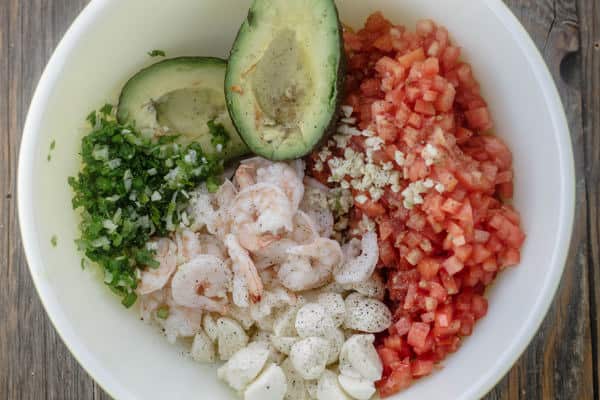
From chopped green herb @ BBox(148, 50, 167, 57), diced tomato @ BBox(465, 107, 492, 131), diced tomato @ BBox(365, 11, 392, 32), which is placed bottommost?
diced tomato @ BBox(465, 107, 492, 131)

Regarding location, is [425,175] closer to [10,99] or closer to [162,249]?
[162,249]

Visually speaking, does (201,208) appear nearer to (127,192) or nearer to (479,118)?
(127,192)

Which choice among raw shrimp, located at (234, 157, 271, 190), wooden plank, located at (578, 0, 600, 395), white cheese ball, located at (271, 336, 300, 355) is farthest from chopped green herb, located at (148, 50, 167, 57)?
wooden plank, located at (578, 0, 600, 395)

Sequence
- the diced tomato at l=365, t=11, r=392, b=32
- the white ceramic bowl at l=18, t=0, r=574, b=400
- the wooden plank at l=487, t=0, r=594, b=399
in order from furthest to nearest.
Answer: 1. the wooden plank at l=487, t=0, r=594, b=399
2. the diced tomato at l=365, t=11, r=392, b=32
3. the white ceramic bowl at l=18, t=0, r=574, b=400

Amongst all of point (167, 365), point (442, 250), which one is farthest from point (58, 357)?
point (442, 250)

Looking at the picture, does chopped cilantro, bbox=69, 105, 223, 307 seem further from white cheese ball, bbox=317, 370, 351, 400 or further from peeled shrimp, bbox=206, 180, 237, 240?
white cheese ball, bbox=317, 370, 351, 400

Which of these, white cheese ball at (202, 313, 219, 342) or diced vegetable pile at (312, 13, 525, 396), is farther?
white cheese ball at (202, 313, 219, 342)

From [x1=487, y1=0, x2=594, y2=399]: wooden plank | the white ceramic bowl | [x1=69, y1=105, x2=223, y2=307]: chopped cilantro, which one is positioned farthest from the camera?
[x1=487, y1=0, x2=594, y2=399]: wooden plank
